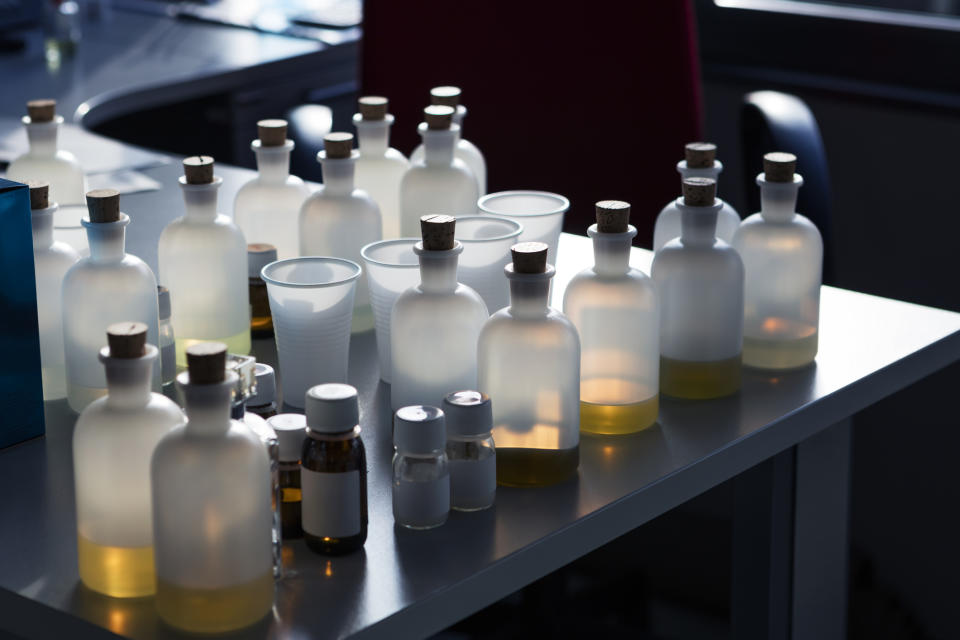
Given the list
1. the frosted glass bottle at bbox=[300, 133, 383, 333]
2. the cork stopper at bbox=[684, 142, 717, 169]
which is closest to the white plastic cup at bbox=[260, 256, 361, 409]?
the frosted glass bottle at bbox=[300, 133, 383, 333]

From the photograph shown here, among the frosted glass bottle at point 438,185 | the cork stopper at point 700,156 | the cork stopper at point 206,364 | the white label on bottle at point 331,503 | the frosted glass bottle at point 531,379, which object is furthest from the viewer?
the frosted glass bottle at point 438,185

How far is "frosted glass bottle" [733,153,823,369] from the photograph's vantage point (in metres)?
1.19

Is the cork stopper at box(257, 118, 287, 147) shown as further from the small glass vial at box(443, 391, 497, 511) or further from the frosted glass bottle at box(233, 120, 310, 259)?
the small glass vial at box(443, 391, 497, 511)

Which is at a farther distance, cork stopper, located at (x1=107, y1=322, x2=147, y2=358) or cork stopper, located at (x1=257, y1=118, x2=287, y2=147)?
cork stopper, located at (x1=257, y1=118, x2=287, y2=147)

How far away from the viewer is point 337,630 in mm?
780

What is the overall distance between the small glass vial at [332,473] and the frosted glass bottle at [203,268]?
355mm

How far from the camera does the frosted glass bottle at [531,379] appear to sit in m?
0.97

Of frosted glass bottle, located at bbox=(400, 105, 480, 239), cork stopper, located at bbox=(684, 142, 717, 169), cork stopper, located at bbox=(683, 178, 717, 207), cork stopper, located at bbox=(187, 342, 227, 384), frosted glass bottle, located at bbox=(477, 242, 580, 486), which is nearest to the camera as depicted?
cork stopper, located at bbox=(187, 342, 227, 384)

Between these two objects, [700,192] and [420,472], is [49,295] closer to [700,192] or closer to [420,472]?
[420,472]

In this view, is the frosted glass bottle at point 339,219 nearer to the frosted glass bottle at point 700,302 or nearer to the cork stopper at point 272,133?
the cork stopper at point 272,133

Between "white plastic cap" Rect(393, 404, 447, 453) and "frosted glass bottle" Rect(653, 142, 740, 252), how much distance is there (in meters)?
0.43

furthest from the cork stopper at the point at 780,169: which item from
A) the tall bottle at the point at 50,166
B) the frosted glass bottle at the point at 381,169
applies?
the tall bottle at the point at 50,166

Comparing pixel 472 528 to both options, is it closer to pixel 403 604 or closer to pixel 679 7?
pixel 403 604

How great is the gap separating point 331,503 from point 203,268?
0.40 meters
